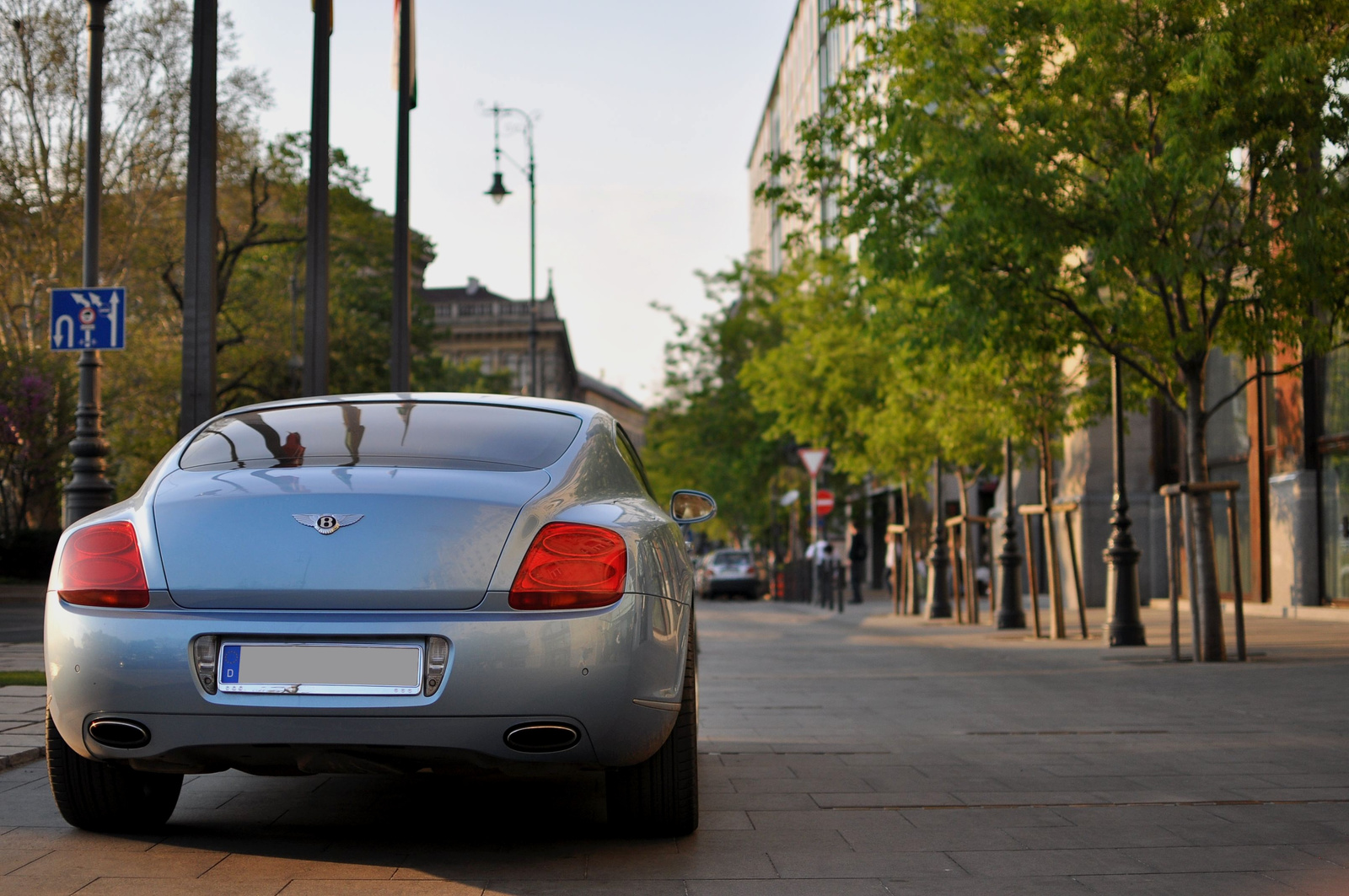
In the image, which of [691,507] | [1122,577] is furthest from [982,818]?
[1122,577]

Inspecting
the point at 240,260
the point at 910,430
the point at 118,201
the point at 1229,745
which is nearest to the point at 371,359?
the point at 240,260

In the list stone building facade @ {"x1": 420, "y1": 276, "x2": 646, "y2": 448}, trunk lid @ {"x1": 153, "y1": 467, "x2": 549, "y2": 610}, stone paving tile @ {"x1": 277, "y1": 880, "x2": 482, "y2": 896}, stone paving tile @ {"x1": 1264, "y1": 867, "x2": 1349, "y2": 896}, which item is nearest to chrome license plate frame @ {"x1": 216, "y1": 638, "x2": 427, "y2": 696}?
trunk lid @ {"x1": 153, "y1": 467, "x2": 549, "y2": 610}

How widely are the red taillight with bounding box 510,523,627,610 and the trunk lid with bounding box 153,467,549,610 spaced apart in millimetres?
109

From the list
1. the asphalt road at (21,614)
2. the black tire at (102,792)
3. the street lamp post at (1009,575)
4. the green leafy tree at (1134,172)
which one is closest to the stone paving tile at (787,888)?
the black tire at (102,792)

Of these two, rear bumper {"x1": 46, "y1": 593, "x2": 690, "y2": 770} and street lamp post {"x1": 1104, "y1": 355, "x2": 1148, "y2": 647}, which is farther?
street lamp post {"x1": 1104, "y1": 355, "x2": 1148, "y2": 647}

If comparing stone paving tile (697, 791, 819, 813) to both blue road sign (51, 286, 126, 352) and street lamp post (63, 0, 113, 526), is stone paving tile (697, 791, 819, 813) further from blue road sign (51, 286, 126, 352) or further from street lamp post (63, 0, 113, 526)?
blue road sign (51, 286, 126, 352)

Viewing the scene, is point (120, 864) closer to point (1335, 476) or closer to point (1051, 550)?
point (1051, 550)

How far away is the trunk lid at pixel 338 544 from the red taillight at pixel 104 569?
0.10 m

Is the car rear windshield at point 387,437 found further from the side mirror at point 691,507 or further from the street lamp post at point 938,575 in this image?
the street lamp post at point 938,575

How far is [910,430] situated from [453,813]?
64.5 feet

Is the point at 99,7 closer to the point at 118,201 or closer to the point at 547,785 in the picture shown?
the point at 547,785

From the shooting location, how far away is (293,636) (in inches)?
173

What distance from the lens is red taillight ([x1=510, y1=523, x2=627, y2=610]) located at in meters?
4.46

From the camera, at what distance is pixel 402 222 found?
1614 centimetres
